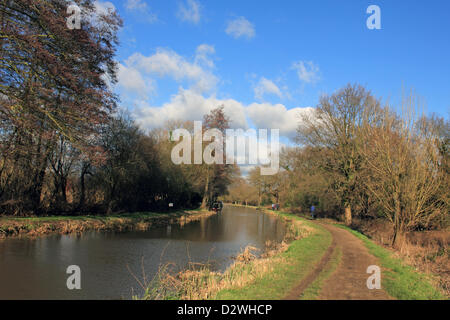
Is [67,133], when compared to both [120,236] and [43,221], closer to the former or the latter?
[43,221]

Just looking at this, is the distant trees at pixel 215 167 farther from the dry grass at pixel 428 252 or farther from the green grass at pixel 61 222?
the dry grass at pixel 428 252

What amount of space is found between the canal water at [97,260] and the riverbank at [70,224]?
3.09 feet

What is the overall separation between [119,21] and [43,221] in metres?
11.9

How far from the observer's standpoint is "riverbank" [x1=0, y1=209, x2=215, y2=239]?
1501 centimetres

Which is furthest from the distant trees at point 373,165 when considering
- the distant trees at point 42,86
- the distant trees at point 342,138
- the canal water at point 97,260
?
the distant trees at point 42,86

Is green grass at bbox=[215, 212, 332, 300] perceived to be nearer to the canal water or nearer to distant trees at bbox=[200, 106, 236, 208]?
the canal water

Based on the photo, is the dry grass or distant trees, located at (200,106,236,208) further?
distant trees, located at (200,106,236,208)

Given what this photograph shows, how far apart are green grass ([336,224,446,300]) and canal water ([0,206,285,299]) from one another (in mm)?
5845

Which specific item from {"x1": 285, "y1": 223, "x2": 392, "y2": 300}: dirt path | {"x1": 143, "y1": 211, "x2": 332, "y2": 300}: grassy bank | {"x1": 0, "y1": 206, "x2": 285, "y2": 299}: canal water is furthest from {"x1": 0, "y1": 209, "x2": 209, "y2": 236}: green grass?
{"x1": 285, "y1": 223, "x2": 392, "y2": 300}: dirt path

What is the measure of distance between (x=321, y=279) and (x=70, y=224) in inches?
604
